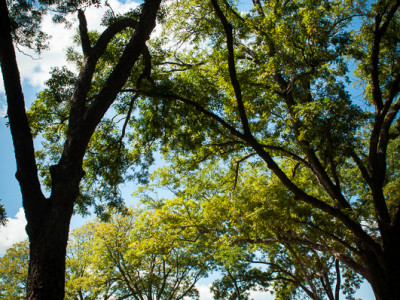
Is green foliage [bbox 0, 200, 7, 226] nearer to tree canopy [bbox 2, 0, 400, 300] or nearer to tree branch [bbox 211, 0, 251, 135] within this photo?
tree canopy [bbox 2, 0, 400, 300]

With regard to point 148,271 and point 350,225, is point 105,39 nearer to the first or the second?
point 350,225

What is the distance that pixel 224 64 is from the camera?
8391 mm

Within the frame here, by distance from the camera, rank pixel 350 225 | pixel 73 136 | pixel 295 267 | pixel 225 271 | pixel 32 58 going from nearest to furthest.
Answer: pixel 73 136, pixel 32 58, pixel 350 225, pixel 295 267, pixel 225 271

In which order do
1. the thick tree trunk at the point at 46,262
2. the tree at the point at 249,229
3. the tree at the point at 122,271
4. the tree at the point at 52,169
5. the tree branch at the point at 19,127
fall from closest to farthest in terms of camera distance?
the thick tree trunk at the point at 46,262, the tree at the point at 52,169, the tree branch at the point at 19,127, the tree at the point at 249,229, the tree at the point at 122,271

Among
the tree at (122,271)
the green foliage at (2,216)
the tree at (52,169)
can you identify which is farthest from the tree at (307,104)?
the tree at (122,271)

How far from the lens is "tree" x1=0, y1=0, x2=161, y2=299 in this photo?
2900mm

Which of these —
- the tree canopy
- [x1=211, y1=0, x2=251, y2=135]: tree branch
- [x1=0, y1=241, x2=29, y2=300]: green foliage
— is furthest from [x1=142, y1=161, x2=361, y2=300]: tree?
[x1=0, y1=241, x2=29, y2=300]: green foliage

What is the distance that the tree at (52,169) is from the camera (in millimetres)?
2900

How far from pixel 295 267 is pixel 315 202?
11621 millimetres

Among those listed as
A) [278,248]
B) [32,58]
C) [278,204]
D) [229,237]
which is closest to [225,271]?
[278,248]

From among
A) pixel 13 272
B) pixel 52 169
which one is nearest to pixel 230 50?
pixel 52 169

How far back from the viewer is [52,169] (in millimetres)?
3588

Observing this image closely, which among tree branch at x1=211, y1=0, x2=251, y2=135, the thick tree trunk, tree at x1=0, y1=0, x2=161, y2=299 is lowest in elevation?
the thick tree trunk

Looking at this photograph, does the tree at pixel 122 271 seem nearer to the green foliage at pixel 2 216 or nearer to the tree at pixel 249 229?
the tree at pixel 249 229
